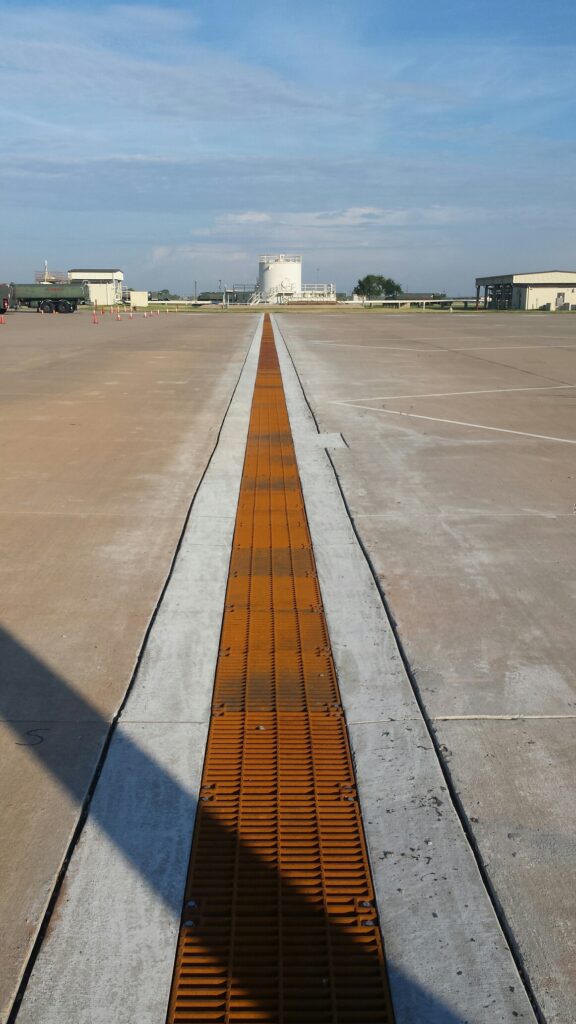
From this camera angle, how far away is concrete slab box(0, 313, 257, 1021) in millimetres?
2949

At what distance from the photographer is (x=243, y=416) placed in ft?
37.6

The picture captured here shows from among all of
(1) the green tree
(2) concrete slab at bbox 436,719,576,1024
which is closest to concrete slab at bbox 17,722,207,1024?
(2) concrete slab at bbox 436,719,576,1024

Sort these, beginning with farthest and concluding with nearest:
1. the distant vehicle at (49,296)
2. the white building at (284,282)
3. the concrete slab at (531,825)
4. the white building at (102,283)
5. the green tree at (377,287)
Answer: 1. the green tree at (377,287)
2. the white building at (284,282)
3. the white building at (102,283)
4. the distant vehicle at (49,296)
5. the concrete slab at (531,825)

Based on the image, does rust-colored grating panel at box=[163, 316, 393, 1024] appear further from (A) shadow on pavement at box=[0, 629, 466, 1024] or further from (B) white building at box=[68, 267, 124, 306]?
(B) white building at box=[68, 267, 124, 306]

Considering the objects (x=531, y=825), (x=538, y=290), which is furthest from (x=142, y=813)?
(x=538, y=290)

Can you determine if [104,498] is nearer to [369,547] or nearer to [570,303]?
[369,547]

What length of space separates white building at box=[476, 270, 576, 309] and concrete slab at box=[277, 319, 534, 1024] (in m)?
85.0

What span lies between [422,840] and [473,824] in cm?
20

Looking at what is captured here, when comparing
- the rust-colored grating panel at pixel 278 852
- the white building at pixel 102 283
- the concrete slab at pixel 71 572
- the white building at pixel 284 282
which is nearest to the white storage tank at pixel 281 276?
the white building at pixel 284 282

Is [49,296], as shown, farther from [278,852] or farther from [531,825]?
[531,825]

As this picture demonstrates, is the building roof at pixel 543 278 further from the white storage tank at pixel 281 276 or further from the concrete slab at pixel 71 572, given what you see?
the concrete slab at pixel 71 572

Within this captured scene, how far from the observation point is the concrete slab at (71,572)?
116 inches

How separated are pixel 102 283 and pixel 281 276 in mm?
20708

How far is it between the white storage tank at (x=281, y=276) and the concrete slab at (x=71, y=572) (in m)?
86.5
